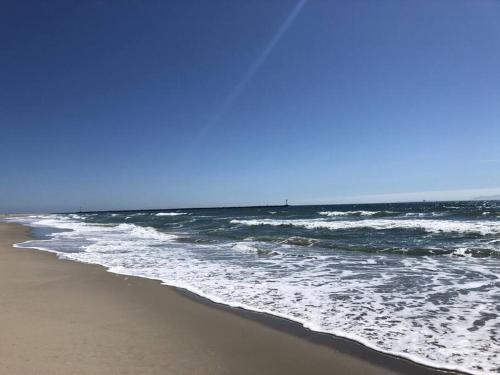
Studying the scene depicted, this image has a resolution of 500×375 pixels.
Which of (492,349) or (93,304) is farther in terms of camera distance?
(93,304)

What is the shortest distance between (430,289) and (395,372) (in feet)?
13.1

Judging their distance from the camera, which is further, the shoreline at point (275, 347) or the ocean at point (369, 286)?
→ the ocean at point (369, 286)

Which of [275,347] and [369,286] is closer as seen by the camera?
[275,347]

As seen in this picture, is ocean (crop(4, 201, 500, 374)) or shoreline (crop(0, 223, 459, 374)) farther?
ocean (crop(4, 201, 500, 374))

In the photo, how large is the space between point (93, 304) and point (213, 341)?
2.70m

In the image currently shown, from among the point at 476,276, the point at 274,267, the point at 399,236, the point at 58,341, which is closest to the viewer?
the point at 58,341

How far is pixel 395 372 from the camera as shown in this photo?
3.65 metres

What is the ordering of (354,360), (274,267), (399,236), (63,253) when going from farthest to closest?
(399,236) → (63,253) → (274,267) → (354,360)

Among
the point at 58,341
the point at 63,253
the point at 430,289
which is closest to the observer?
the point at 58,341

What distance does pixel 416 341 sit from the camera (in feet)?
14.4

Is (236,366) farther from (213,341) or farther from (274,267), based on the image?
(274,267)

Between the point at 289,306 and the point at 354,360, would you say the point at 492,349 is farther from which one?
the point at 289,306

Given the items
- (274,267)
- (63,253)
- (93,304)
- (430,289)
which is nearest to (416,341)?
(430,289)

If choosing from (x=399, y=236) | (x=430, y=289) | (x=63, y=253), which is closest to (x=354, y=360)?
(x=430, y=289)
